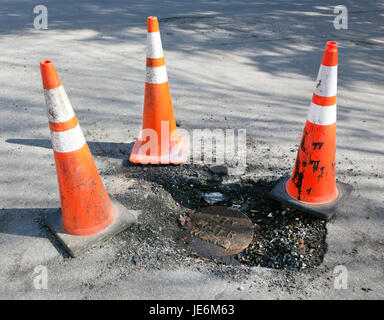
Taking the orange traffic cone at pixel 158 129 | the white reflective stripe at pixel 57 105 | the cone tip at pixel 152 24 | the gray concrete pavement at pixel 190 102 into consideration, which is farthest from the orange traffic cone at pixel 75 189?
the cone tip at pixel 152 24

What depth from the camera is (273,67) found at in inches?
217

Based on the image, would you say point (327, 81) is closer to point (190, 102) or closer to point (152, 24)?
point (152, 24)

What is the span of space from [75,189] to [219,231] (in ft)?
3.63

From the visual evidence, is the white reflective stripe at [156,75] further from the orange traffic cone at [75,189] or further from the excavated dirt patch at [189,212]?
the orange traffic cone at [75,189]

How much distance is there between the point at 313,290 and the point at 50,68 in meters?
2.10

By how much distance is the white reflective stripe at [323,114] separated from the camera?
2527 millimetres

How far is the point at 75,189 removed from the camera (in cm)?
240

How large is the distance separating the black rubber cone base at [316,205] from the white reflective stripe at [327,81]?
0.83 metres

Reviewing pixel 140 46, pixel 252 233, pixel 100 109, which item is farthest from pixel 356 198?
pixel 140 46

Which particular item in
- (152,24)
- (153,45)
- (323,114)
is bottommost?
(323,114)

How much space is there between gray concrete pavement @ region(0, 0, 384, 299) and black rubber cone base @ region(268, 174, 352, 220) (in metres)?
0.11

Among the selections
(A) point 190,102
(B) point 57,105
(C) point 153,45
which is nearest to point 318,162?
(C) point 153,45

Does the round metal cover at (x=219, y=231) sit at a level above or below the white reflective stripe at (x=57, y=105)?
below

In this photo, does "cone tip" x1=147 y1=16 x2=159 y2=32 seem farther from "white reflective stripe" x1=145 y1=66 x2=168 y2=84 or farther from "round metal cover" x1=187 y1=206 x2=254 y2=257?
"round metal cover" x1=187 y1=206 x2=254 y2=257
